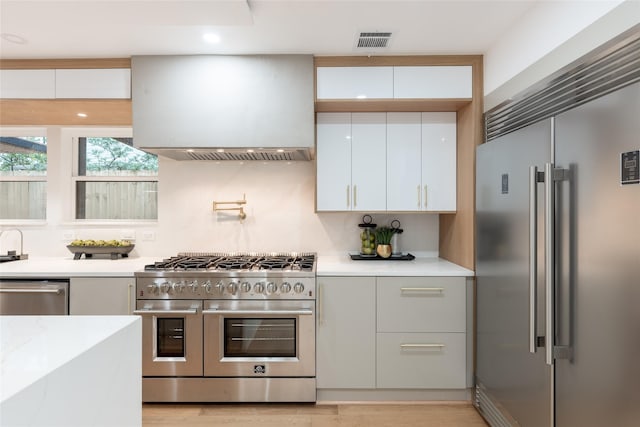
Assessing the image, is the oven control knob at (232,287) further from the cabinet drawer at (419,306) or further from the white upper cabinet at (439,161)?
the white upper cabinet at (439,161)

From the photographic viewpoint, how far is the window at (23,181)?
3.22 metres

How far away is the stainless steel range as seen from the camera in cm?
239

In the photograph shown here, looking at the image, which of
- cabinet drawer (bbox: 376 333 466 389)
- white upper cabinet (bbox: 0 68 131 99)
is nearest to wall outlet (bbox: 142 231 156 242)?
white upper cabinet (bbox: 0 68 131 99)

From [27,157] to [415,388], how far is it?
3.74 m

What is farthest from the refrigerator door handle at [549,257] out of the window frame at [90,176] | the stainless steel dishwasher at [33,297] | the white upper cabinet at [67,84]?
the window frame at [90,176]

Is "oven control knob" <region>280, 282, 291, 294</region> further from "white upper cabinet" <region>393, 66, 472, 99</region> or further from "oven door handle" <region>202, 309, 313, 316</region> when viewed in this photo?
"white upper cabinet" <region>393, 66, 472, 99</region>

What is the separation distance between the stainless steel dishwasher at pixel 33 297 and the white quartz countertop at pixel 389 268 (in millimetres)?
1719

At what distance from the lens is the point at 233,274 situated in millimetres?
2393

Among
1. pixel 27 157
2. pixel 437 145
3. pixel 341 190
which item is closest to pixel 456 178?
pixel 437 145

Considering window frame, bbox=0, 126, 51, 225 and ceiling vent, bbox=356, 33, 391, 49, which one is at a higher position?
ceiling vent, bbox=356, 33, 391, 49

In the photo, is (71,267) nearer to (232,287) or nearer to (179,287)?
(179,287)

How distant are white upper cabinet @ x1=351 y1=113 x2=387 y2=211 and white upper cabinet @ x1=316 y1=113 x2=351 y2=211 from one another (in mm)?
46

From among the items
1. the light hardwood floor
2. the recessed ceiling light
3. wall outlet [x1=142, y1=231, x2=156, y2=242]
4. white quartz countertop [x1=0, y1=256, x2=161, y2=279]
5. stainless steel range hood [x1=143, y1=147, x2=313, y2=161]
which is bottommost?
the light hardwood floor

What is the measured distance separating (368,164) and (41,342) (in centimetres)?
226
